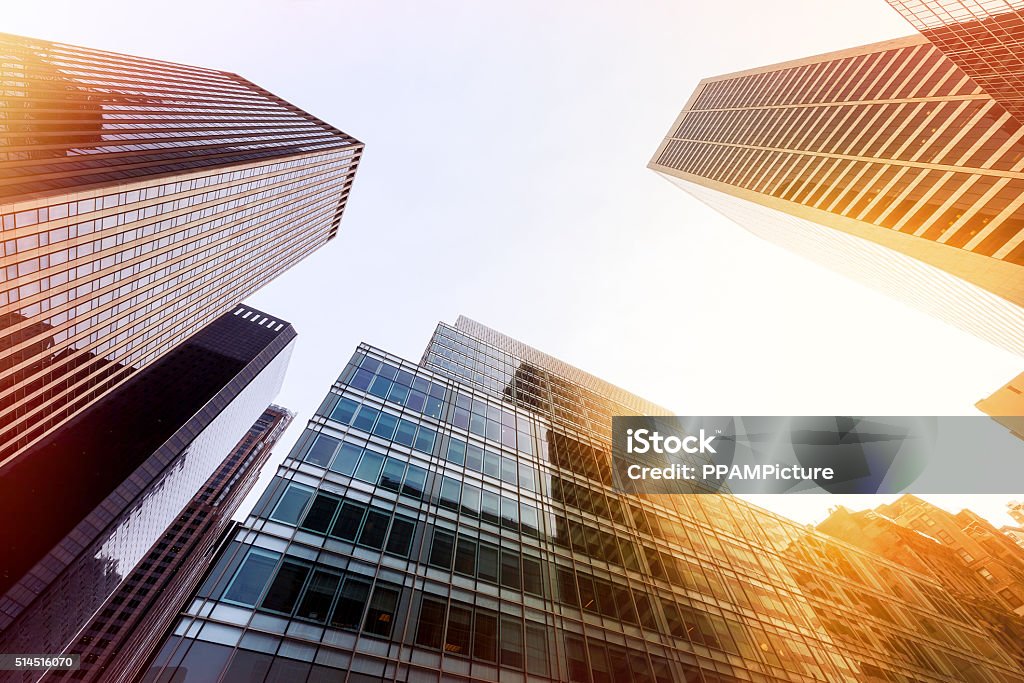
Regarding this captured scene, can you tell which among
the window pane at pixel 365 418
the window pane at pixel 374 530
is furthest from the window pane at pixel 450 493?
the window pane at pixel 365 418

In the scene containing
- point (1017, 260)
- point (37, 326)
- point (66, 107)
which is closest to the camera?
point (1017, 260)

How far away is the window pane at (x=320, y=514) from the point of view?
823 inches

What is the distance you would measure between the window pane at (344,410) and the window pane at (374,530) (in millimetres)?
6218

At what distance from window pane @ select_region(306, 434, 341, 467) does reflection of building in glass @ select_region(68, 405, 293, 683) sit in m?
51.6

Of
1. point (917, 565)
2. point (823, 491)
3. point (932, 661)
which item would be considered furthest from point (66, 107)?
point (823, 491)

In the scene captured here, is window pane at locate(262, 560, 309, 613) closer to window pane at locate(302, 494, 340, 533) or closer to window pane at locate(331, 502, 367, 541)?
window pane at locate(302, 494, 340, 533)

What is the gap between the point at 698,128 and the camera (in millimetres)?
115750

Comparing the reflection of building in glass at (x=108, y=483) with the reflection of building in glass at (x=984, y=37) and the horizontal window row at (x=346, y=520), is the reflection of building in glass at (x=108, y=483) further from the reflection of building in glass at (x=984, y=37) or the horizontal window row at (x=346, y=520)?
the reflection of building in glass at (x=984, y=37)

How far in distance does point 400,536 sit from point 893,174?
67.4 m

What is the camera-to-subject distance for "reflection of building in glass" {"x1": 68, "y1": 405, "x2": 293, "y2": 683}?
291 ft

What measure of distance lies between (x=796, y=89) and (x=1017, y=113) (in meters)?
46.7

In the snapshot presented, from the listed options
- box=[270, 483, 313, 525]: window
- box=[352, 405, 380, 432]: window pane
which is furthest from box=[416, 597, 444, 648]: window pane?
box=[352, 405, 380, 432]: window pane

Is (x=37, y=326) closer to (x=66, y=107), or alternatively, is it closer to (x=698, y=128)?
(x=66, y=107)

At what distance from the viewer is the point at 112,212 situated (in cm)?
5053
